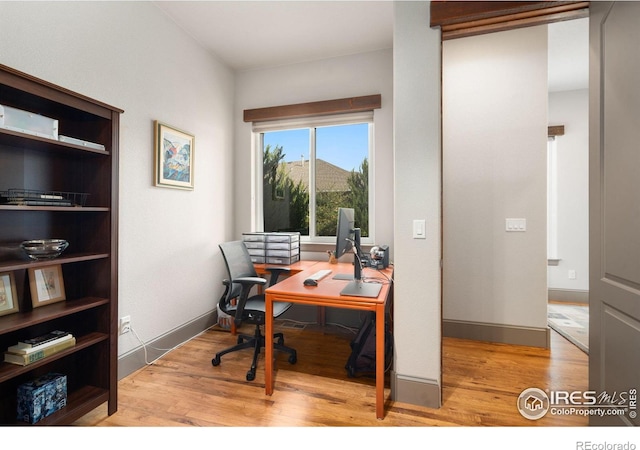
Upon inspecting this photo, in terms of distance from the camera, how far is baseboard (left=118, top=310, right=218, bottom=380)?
218 centimetres

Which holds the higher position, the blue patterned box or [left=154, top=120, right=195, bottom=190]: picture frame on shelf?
[left=154, top=120, right=195, bottom=190]: picture frame on shelf

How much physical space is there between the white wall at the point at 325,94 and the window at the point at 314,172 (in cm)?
15

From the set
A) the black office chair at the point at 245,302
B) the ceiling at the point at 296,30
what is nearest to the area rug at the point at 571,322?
the black office chair at the point at 245,302

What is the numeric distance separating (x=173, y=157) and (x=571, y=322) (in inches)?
176

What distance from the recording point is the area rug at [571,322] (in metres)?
2.76

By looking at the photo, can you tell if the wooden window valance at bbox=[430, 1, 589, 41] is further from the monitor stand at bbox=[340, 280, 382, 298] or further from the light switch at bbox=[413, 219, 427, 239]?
the monitor stand at bbox=[340, 280, 382, 298]

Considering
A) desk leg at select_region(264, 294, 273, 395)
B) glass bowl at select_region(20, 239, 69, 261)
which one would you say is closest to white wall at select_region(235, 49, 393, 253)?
desk leg at select_region(264, 294, 273, 395)

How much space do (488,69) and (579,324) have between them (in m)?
2.85

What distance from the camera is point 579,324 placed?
10.3 feet

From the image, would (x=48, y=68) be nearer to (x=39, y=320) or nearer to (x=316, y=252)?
(x=39, y=320)

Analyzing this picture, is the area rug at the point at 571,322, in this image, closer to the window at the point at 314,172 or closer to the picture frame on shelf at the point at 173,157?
the window at the point at 314,172

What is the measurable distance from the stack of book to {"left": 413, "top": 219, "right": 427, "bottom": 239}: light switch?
2.04 m

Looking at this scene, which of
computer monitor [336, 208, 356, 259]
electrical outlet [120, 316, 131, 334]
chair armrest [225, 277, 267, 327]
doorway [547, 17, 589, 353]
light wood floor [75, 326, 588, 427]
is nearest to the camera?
light wood floor [75, 326, 588, 427]
